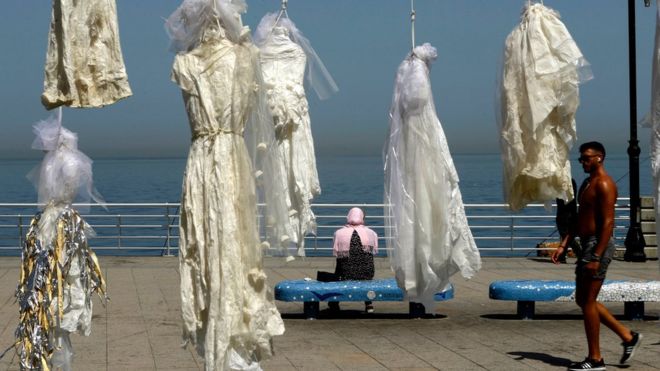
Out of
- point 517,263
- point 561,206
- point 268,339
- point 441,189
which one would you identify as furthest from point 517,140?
point 517,263

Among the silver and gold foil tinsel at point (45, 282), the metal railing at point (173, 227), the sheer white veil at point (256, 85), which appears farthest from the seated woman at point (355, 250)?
the sheer white veil at point (256, 85)

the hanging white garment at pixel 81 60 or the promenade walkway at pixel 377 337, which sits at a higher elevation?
the hanging white garment at pixel 81 60

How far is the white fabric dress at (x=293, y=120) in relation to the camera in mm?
13281

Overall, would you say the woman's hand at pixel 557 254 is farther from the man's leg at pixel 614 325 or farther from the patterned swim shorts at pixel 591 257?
the man's leg at pixel 614 325

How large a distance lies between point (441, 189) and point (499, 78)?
5.25 feet

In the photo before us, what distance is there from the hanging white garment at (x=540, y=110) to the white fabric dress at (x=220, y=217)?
3107 millimetres

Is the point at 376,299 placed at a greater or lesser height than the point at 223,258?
lesser

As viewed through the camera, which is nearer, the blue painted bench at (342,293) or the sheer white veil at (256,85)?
the sheer white veil at (256,85)

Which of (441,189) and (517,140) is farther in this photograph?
(441,189)

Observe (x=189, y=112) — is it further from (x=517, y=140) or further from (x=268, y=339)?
(x=517, y=140)

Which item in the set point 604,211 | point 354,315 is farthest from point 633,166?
point 604,211

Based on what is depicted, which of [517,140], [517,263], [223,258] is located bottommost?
[517,263]

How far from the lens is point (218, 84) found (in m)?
8.76

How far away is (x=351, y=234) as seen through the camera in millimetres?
14562
